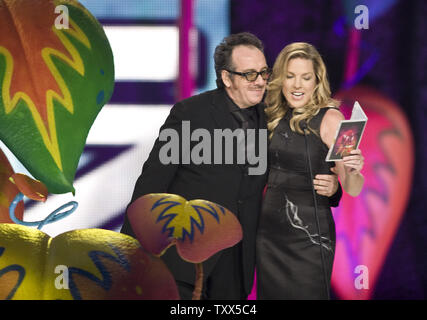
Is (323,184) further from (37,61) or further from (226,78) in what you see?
(37,61)

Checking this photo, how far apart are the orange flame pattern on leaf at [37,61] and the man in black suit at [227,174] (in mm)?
395

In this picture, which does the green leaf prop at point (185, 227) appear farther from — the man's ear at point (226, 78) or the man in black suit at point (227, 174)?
the man's ear at point (226, 78)

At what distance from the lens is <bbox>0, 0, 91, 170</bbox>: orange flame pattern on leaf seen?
2.22 meters

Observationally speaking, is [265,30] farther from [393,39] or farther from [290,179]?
[290,179]
